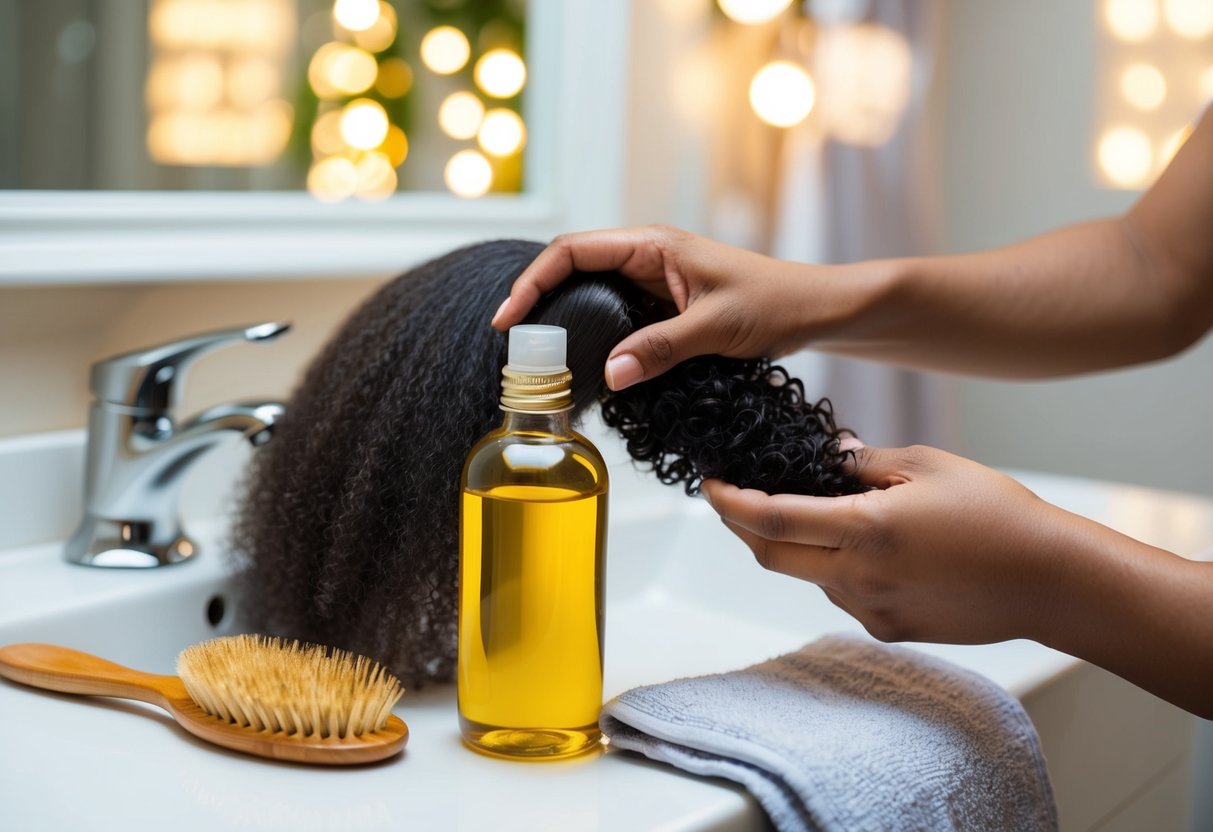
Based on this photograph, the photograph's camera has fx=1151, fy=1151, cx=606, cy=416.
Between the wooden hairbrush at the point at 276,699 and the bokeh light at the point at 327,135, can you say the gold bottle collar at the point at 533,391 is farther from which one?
the bokeh light at the point at 327,135

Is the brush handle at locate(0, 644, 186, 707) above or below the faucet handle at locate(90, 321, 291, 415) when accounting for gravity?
below

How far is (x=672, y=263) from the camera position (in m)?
0.60

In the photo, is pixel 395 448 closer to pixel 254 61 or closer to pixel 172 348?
pixel 172 348

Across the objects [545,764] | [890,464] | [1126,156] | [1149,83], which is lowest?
[545,764]

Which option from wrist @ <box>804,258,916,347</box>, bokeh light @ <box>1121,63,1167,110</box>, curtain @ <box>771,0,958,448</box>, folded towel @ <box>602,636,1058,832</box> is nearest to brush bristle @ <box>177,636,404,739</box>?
folded towel @ <box>602,636,1058,832</box>

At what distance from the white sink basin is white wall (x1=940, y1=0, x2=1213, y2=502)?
2.40 feet

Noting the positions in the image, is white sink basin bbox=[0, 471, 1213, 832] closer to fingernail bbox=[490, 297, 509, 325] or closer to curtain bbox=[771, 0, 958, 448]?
fingernail bbox=[490, 297, 509, 325]

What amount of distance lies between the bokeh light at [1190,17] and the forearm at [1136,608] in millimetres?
1349

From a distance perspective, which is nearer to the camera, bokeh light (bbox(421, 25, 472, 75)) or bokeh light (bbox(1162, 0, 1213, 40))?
bokeh light (bbox(421, 25, 472, 75))

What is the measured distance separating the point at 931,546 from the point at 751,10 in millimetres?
902

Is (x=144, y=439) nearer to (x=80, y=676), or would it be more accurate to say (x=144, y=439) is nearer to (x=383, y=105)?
(x=80, y=676)

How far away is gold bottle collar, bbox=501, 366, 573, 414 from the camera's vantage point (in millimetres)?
496

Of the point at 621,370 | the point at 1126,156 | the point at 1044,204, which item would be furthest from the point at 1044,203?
the point at 621,370

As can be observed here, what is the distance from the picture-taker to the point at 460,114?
3.46 ft
